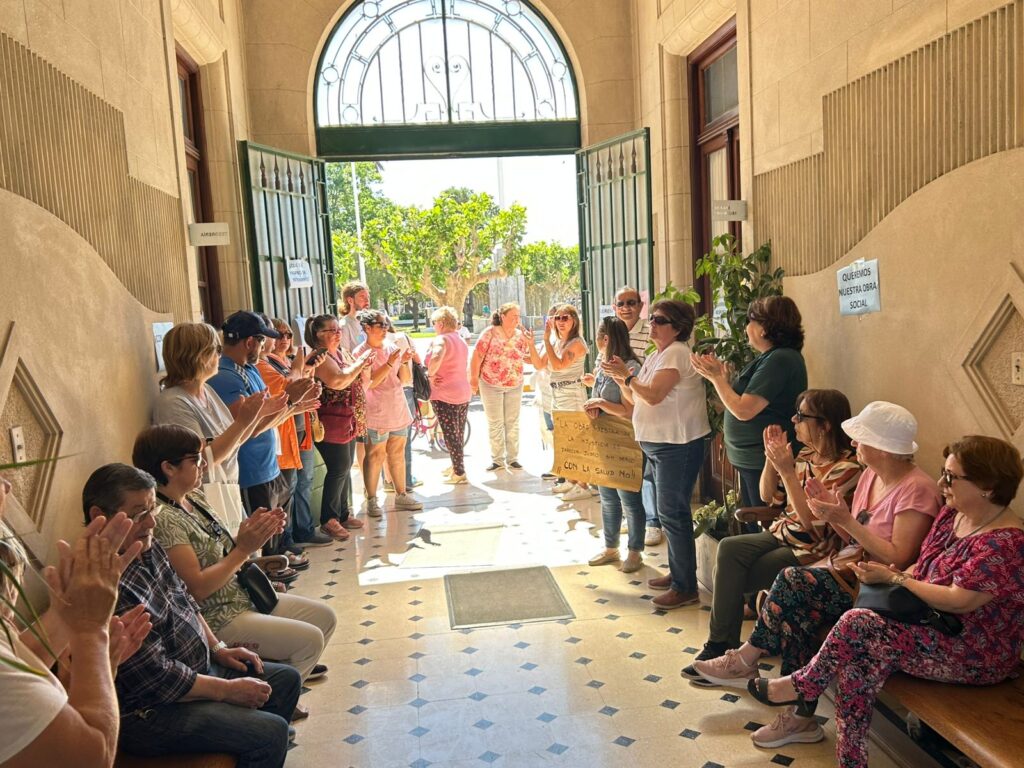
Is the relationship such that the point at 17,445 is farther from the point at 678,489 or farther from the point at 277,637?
the point at 678,489

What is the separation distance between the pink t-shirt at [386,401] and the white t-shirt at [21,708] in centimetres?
488

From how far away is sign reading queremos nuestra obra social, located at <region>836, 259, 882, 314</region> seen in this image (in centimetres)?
379

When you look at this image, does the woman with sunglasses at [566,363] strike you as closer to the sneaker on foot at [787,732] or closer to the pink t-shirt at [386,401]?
the pink t-shirt at [386,401]

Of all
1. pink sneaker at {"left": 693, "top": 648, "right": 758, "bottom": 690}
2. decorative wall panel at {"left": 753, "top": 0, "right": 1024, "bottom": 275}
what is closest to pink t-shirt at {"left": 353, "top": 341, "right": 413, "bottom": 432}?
decorative wall panel at {"left": 753, "top": 0, "right": 1024, "bottom": 275}

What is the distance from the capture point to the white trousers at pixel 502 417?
7.64 m

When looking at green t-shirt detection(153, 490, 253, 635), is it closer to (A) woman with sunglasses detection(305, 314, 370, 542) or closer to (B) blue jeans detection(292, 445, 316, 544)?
(A) woman with sunglasses detection(305, 314, 370, 542)

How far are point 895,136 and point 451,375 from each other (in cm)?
447

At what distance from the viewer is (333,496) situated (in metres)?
6.09

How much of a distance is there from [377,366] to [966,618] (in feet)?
15.0

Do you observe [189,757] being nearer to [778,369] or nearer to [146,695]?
[146,695]

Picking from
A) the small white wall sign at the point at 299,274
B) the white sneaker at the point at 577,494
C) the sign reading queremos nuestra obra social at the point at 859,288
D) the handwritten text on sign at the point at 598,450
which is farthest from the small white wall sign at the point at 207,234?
the sign reading queremos nuestra obra social at the point at 859,288

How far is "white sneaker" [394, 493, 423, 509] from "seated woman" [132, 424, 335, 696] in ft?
11.3

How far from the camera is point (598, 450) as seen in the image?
4.88 m

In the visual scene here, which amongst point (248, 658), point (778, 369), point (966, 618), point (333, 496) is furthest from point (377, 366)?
point (966, 618)
